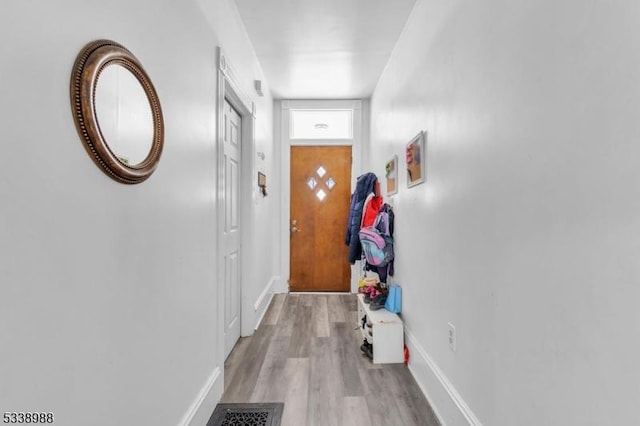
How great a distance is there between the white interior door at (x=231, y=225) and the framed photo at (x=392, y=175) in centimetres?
135

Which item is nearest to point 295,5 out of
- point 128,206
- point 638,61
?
point 128,206

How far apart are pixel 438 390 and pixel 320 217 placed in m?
2.98

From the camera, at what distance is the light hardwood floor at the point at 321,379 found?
1878mm

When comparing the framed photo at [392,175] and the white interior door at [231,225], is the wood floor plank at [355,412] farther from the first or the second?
the framed photo at [392,175]

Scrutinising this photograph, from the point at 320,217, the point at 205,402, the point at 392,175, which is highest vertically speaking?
the point at 392,175

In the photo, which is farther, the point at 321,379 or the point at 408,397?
the point at 321,379

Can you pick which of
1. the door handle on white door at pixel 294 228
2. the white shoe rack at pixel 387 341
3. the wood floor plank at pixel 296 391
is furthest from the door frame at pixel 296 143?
the wood floor plank at pixel 296 391

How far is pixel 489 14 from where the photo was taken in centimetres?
135

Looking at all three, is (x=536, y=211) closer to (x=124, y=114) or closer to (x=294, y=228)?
(x=124, y=114)

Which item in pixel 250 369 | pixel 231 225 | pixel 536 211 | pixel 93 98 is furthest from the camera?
pixel 231 225

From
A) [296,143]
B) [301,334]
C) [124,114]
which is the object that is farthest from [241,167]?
[124,114]

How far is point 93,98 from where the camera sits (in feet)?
3.01

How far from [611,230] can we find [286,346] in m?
2.44

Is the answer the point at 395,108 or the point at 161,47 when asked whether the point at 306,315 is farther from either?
the point at 161,47
